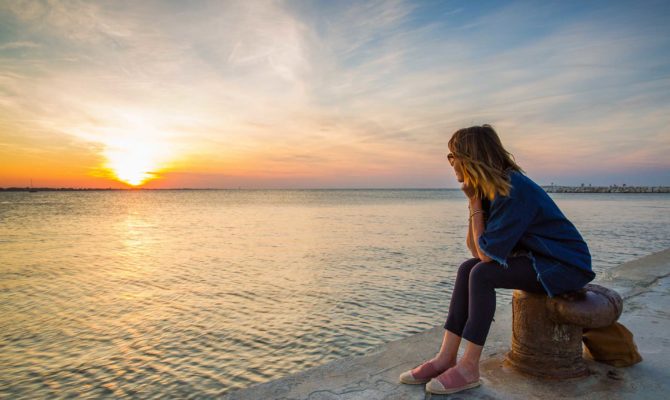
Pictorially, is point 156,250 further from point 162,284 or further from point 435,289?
point 435,289

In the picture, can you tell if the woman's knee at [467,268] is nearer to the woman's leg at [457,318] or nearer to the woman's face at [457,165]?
the woman's leg at [457,318]

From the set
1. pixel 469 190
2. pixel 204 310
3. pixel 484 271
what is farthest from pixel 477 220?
pixel 204 310

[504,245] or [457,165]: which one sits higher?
[457,165]

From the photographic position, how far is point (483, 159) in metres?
3.50

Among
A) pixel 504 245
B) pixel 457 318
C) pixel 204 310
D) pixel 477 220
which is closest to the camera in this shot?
pixel 504 245

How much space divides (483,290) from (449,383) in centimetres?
78

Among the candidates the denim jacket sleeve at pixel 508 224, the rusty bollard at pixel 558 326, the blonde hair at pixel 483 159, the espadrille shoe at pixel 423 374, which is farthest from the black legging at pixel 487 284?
the blonde hair at pixel 483 159

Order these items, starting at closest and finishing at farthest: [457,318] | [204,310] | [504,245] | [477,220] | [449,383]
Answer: [504,245]
[449,383]
[477,220]
[457,318]
[204,310]

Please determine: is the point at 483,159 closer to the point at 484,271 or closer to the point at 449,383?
the point at 484,271

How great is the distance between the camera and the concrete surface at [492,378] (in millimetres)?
3389

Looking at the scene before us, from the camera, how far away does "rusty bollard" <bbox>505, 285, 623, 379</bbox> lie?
11.3 ft

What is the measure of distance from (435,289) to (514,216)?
6.35 meters

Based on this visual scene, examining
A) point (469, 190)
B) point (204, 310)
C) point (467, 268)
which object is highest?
point (469, 190)

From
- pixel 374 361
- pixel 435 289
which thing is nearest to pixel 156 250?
pixel 435 289
